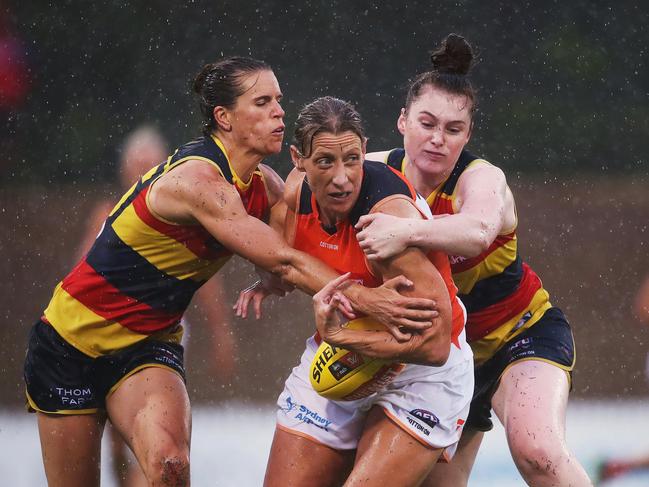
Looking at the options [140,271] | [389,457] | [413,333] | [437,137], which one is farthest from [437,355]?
[140,271]

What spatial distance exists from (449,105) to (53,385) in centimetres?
157

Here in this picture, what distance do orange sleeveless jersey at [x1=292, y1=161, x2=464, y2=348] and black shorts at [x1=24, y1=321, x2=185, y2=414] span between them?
2.10 ft

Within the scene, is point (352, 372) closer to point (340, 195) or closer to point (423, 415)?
point (423, 415)

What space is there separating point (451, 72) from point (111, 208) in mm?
2737

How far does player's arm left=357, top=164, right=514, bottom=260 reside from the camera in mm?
2912

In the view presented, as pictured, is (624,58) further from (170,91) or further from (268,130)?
(268,130)

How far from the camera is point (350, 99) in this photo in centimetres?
607

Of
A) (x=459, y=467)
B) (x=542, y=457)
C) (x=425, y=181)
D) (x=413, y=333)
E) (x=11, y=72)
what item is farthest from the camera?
(x=11, y=72)

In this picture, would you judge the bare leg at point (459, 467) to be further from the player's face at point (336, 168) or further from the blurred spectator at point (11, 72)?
the blurred spectator at point (11, 72)

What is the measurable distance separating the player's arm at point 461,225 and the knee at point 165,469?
0.91 meters

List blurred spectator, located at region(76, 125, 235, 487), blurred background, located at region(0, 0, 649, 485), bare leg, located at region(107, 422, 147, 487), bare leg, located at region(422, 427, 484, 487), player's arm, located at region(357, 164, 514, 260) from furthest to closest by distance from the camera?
blurred background, located at region(0, 0, 649, 485)
blurred spectator, located at region(76, 125, 235, 487)
bare leg, located at region(107, 422, 147, 487)
bare leg, located at region(422, 427, 484, 487)
player's arm, located at region(357, 164, 514, 260)

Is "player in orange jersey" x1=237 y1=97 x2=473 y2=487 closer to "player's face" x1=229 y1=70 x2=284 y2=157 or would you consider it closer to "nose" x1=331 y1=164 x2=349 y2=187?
"nose" x1=331 y1=164 x2=349 y2=187

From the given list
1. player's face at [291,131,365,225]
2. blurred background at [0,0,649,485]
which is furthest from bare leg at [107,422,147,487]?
player's face at [291,131,365,225]

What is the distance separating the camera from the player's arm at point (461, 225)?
9.55ft
